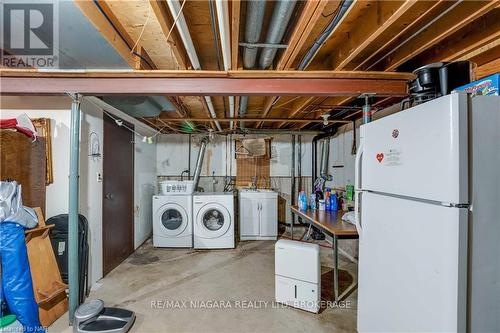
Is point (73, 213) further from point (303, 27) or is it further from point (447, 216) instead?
point (447, 216)

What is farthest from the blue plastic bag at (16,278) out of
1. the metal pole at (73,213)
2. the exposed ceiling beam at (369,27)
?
the exposed ceiling beam at (369,27)

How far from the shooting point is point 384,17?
1519mm

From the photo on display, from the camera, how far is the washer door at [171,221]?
14.1ft

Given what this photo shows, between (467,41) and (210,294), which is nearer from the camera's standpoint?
(467,41)

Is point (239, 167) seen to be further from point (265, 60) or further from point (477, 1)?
point (477, 1)

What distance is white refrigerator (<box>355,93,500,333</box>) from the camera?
1151 mm

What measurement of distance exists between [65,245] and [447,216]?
10.6ft

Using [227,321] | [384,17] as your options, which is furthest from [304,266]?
[384,17]

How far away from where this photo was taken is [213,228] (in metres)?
4.35

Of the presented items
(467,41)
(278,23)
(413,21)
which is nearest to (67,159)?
(278,23)

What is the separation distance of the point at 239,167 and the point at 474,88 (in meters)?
4.26

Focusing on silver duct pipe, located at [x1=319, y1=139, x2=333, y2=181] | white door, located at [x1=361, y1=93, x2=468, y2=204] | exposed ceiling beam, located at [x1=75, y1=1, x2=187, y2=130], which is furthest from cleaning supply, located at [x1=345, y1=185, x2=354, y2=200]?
exposed ceiling beam, located at [x1=75, y1=1, x2=187, y2=130]

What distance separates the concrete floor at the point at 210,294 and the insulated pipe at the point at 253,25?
2.30 m

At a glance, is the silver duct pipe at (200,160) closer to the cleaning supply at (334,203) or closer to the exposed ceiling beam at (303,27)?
the cleaning supply at (334,203)
